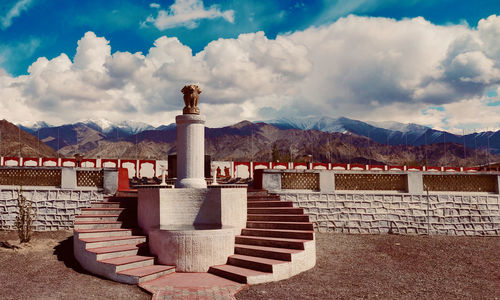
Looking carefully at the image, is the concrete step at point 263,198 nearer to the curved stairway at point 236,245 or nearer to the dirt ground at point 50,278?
the curved stairway at point 236,245

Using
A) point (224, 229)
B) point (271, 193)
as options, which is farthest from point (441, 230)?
point (224, 229)

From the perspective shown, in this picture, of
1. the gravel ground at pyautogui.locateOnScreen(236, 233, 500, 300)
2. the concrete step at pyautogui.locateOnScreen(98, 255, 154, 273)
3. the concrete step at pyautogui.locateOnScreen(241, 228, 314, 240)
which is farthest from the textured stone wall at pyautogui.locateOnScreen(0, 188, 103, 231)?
the gravel ground at pyautogui.locateOnScreen(236, 233, 500, 300)

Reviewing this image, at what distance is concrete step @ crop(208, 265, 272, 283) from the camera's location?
24.8 feet

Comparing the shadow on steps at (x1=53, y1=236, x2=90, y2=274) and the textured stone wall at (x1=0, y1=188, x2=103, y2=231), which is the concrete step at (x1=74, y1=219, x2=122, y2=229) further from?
the textured stone wall at (x1=0, y1=188, x2=103, y2=231)

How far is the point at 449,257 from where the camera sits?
32.4ft

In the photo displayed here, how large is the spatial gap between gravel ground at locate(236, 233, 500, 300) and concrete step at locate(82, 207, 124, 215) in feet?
17.5

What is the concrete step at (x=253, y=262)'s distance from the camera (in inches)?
311

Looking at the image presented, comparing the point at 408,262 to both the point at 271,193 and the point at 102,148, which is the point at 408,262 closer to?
the point at 271,193

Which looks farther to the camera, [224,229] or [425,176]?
[425,176]

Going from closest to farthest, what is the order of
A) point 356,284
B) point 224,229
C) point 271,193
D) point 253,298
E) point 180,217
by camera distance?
point 253,298 → point 356,284 → point 224,229 → point 180,217 → point 271,193

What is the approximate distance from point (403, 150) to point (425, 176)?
6162 inches

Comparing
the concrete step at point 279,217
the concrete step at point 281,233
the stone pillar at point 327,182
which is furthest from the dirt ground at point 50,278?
the stone pillar at point 327,182

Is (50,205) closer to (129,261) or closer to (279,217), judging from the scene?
(129,261)

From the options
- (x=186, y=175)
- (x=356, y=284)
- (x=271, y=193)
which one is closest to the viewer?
(x=356, y=284)
